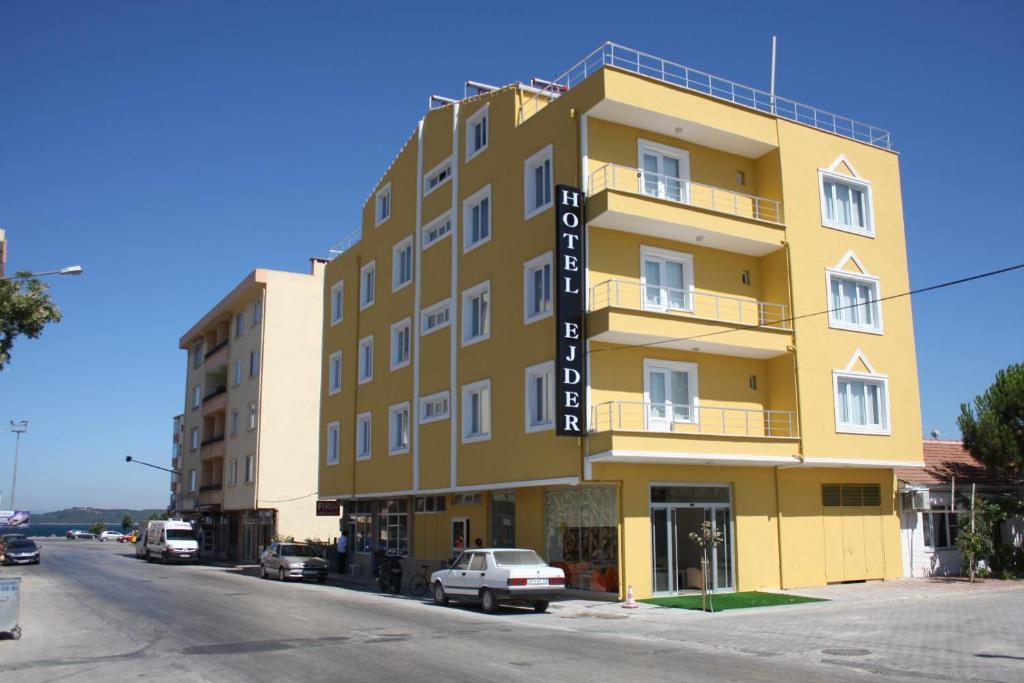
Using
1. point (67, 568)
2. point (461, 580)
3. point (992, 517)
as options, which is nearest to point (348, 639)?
point (461, 580)

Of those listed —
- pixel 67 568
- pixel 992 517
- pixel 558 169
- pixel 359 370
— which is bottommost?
pixel 67 568

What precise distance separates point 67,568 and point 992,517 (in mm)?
40307

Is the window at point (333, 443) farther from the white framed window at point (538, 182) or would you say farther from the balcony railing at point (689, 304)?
the balcony railing at point (689, 304)

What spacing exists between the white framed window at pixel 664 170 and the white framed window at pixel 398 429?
43.6 ft

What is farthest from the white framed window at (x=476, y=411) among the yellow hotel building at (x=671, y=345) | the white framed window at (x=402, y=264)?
the white framed window at (x=402, y=264)

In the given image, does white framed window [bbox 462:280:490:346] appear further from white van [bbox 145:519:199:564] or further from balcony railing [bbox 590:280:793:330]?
white van [bbox 145:519:199:564]

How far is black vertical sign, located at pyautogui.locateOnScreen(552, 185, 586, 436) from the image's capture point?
23.6 meters

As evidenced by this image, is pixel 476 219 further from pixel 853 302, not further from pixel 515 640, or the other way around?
pixel 515 640

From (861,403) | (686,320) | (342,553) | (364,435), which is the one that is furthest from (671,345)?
(342,553)

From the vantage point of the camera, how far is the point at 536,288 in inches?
1057

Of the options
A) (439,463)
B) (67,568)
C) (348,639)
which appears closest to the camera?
(348,639)

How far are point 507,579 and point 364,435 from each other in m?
18.2

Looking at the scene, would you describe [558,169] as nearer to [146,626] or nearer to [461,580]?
[461,580]

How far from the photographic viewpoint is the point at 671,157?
27.6 m
